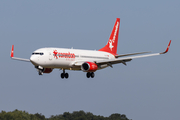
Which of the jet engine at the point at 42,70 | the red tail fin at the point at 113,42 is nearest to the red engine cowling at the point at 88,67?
the jet engine at the point at 42,70

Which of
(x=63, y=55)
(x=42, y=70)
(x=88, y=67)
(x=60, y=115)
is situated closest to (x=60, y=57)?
(x=63, y=55)

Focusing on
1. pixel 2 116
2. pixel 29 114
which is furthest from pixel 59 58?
pixel 29 114

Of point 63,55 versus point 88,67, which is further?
point 88,67

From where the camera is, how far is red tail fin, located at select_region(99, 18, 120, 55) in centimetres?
9038

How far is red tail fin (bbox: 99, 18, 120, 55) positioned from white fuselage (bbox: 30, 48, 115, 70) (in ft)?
29.4

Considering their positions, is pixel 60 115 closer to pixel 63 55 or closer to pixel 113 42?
pixel 113 42

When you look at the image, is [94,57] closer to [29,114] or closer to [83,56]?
[83,56]

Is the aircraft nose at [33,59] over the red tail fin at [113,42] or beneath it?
beneath

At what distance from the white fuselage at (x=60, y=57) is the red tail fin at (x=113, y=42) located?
8.97 meters

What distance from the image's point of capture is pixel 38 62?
6975 cm

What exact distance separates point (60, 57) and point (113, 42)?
22141mm

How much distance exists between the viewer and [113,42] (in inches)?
3642

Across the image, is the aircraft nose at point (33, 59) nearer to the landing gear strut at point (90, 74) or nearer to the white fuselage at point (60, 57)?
the white fuselage at point (60, 57)

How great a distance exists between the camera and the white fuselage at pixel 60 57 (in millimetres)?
70125
